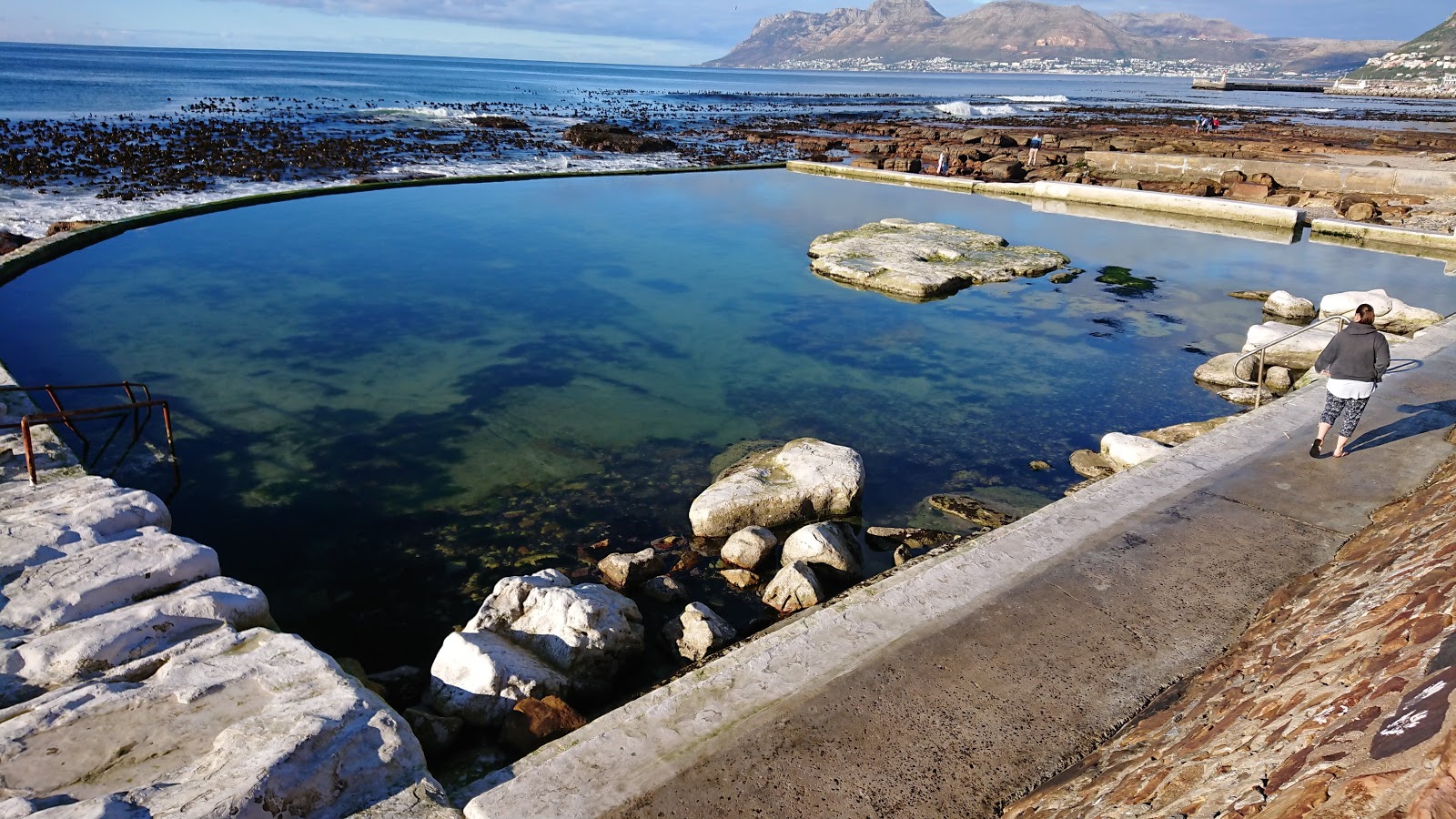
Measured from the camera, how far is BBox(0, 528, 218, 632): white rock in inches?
157

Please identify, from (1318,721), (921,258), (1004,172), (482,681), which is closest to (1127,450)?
(1318,721)

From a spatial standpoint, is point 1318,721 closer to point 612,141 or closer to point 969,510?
point 969,510

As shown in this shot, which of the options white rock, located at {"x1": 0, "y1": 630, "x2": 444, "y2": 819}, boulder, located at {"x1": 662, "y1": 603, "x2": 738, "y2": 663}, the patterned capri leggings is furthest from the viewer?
the patterned capri leggings

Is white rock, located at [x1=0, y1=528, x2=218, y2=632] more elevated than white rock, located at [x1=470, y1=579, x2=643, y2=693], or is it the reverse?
white rock, located at [x1=0, y1=528, x2=218, y2=632]

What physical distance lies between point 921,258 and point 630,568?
10946 mm

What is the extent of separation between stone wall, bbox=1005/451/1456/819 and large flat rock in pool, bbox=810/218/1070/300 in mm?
9939

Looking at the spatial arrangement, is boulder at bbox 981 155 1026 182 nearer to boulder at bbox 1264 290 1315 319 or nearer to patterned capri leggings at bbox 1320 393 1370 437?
boulder at bbox 1264 290 1315 319

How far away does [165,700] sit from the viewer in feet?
11.1

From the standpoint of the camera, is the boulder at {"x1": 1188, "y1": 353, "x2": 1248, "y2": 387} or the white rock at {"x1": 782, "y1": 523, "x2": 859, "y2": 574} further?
the boulder at {"x1": 1188, "y1": 353, "x2": 1248, "y2": 387}

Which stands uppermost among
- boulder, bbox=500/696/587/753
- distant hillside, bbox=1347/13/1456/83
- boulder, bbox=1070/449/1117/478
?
distant hillside, bbox=1347/13/1456/83

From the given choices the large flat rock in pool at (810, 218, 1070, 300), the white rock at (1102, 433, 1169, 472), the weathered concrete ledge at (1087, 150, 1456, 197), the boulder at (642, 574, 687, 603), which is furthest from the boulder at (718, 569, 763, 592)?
the weathered concrete ledge at (1087, 150, 1456, 197)

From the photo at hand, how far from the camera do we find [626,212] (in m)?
19.3

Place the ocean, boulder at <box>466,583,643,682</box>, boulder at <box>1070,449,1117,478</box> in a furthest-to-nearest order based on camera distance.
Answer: the ocean
boulder at <box>1070,449,1117,478</box>
boulder at <box>466,583,643,682</box>

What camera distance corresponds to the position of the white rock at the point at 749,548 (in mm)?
5996
